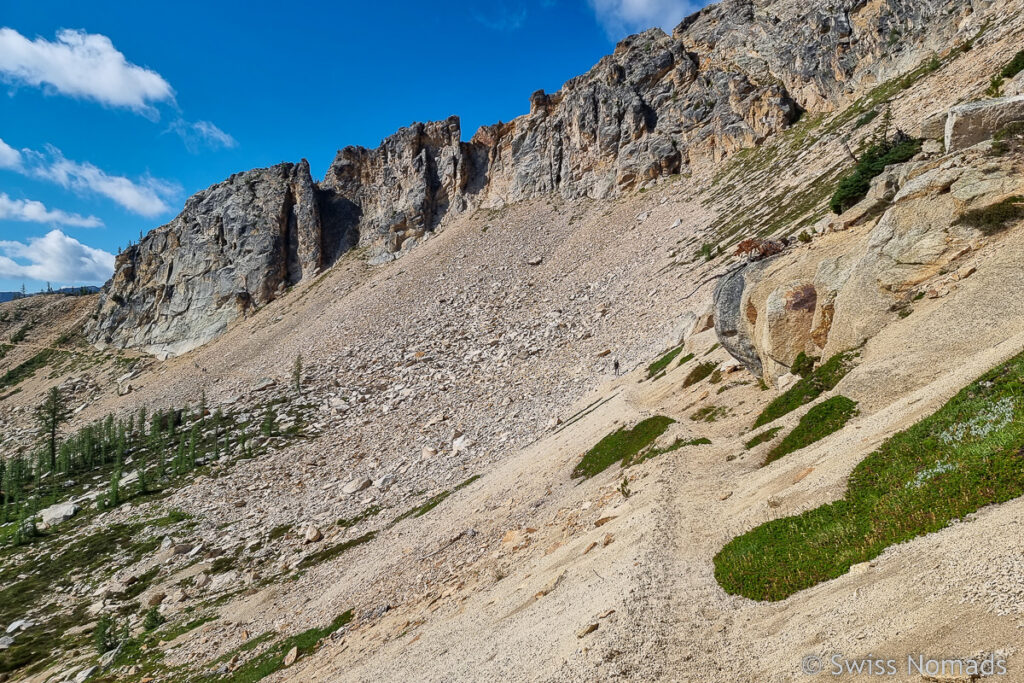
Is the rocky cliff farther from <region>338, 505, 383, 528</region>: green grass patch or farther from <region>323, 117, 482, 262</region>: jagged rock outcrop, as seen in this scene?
<region>338, 505, 383, 528</region>: green grass patch

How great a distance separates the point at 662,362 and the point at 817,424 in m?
16.7

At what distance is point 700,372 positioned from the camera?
86.5ft

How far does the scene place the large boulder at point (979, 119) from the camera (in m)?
19.0

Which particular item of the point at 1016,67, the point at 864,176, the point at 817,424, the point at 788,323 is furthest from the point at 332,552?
the point at 1016,67

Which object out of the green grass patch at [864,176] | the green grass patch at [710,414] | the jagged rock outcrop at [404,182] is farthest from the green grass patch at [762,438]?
the jagged rock outcrop at [404,182]

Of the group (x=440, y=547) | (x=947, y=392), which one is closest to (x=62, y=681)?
(x=440, y=547)

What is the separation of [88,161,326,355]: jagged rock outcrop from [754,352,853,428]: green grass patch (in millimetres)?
108117

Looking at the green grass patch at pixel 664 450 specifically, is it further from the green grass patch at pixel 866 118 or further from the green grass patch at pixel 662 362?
the green grass patch at pixel 866 118

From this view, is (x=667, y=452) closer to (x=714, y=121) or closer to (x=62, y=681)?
(x=62, y=681)

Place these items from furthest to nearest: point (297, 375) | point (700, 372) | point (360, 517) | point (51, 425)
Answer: point (51, 425) → point (297, 375) → point (360, 517) → point (700, 372)

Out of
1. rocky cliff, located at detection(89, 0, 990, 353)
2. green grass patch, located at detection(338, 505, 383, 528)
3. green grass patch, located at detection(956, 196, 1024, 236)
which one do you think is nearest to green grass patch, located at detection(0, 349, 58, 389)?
rocky cliff, located at detection(89, 0, 990, 353)

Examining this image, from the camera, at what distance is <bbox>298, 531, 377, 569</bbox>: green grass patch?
29.2m

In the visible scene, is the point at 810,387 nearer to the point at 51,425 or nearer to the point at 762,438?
the point at 762,438

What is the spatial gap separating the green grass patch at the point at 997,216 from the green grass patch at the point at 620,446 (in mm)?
12375
